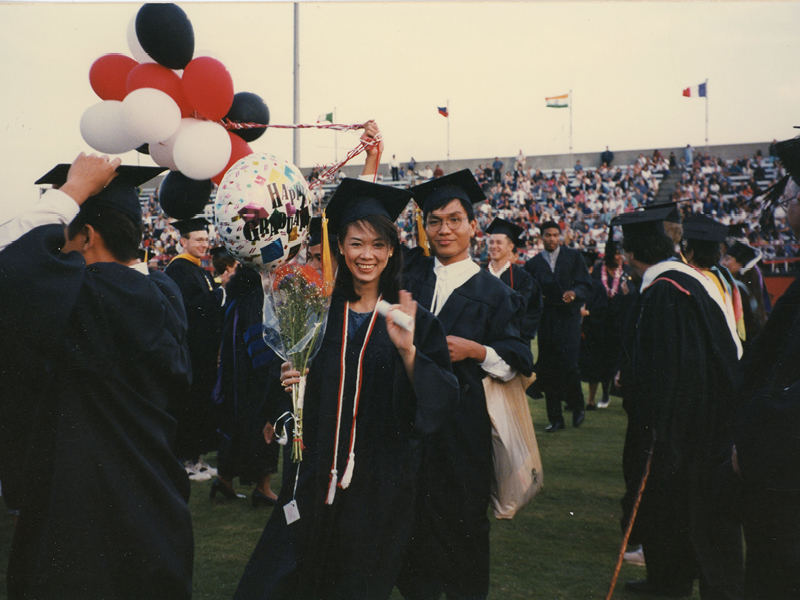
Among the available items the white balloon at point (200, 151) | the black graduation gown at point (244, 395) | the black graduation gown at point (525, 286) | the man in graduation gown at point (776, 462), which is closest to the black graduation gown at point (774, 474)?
the man in graduation gown at point (776, 462)

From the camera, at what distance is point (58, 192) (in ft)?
6.45

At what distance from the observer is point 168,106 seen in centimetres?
302

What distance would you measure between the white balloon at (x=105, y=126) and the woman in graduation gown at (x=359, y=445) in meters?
1.23

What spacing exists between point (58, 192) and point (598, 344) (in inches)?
294

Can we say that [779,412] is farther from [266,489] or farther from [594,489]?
[266,489]

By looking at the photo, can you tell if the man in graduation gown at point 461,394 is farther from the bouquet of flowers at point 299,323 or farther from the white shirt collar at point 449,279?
the bouquet of flowers at point 299,323

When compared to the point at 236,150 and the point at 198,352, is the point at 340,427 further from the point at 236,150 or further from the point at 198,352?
the point at 198,352

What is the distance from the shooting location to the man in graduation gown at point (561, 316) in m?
7.39

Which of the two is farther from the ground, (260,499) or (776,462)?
(776,462)

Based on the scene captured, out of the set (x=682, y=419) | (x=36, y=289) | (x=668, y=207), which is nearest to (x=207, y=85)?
(x=36, y=289)

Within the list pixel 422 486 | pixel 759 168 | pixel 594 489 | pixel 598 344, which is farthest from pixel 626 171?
pixel 422 486

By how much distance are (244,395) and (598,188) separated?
72.9 ft

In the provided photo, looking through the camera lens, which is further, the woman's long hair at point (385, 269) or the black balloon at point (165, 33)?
the black balloon at point (165, 33)

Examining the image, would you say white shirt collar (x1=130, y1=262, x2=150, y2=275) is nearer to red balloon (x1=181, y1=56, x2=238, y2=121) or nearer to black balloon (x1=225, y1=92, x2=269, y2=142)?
red balloon (x1=181, y1=56, x2=238, y2=121)
